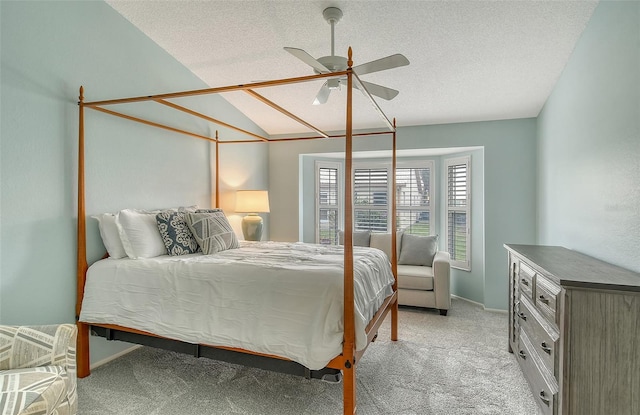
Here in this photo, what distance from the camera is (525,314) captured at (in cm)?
236

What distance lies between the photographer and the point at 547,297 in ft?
6.07

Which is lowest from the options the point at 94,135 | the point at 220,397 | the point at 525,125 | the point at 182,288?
the point at 220,397

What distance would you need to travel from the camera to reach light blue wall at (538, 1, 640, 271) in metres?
1.74

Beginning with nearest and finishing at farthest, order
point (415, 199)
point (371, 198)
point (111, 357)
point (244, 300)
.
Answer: point (244, 300) < point (111, 357) < point (415, 199) < point (371, 198)

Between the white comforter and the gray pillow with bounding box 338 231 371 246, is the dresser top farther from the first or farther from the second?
the gray pillow with bounding box 338 231 371 246

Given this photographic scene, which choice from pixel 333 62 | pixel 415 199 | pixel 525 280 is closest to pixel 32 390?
pixel 333 62

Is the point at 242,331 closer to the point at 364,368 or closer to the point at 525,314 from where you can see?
the point at 364,368

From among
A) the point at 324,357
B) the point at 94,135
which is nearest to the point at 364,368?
the point at 324,357

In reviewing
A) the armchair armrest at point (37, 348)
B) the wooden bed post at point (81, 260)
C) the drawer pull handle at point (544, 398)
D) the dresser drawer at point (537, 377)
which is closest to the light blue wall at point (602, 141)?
the dresser drawer at point (537, 377)

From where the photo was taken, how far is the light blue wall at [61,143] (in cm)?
Result: 221

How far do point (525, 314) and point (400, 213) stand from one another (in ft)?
10.9

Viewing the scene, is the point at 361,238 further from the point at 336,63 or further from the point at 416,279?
the point at 336,63

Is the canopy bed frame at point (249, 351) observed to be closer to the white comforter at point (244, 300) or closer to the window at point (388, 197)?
the white comforter at point (244, 300)

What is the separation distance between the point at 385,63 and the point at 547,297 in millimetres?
1695
